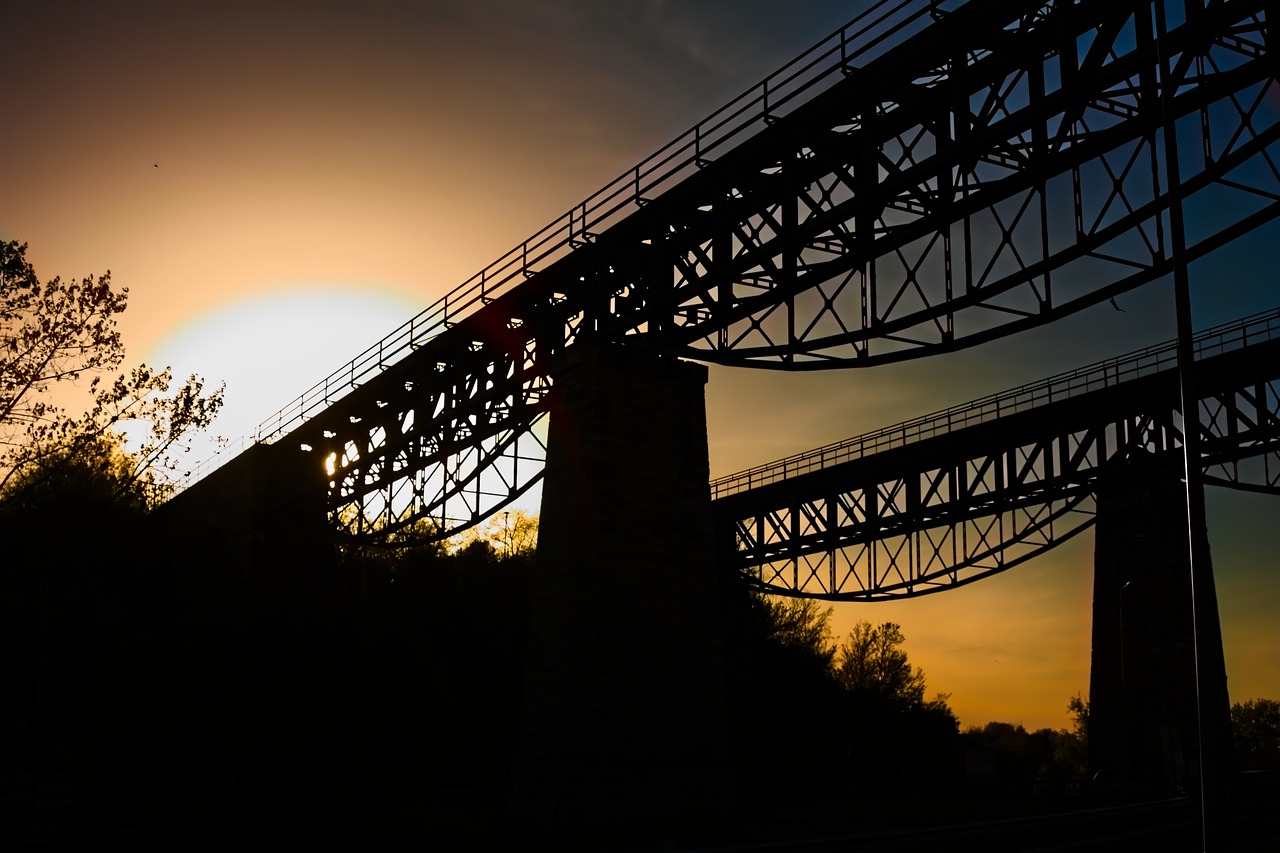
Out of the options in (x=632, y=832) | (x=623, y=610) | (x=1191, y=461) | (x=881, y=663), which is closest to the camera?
(x=1191, y=461)

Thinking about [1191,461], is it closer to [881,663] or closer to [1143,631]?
[1143,631]

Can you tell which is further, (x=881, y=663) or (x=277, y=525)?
(x=881, y=663)

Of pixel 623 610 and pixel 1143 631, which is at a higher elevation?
pixel 623 610

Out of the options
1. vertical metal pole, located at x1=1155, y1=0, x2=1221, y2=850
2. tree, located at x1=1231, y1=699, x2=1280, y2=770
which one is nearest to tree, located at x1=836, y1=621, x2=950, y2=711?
tree, located at x1=1231, y1=699, x2=1280, y2=770

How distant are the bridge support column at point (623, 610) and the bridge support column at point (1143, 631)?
16.7 m

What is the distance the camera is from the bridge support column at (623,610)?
916 inches

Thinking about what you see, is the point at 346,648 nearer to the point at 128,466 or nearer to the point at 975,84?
the point at 128,466

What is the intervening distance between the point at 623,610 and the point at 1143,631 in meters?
19.3

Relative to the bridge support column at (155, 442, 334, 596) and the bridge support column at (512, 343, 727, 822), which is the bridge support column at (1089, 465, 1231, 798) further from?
the bridge support column at (155, 442, 334, 596)

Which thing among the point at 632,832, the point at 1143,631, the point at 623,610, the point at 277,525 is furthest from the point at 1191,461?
the point at 277,525

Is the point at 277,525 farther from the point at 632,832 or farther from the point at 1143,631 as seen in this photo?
the point at 1143,631

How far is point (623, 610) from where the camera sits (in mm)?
24016

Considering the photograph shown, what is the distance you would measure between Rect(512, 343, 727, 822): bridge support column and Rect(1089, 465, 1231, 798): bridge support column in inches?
658

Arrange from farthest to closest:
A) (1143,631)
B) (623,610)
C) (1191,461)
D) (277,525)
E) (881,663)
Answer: (881,663) < (277,525) < (1143,631) < (623,610) < (1191,461)
